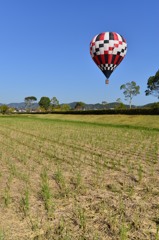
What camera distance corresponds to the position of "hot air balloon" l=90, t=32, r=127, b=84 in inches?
1378

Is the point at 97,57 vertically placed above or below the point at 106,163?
above

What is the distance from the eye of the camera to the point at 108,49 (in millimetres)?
35000

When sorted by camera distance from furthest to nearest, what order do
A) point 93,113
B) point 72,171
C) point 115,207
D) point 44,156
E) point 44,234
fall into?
point 93,113 → point 44,156 → point 72,171 → point 115,207 → point 44,234

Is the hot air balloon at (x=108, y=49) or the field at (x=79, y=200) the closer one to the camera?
the field at (x=79, y=200)

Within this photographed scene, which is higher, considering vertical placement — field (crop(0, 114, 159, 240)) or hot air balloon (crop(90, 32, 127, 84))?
hot air balloon (crop(90, 32, 127, 84))

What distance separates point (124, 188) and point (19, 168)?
186 inches

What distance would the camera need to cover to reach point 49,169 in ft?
34.7

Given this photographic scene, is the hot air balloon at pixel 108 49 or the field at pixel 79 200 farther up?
the hot air balloon at pixel 108 49

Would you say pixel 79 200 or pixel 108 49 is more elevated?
pixel 108 49

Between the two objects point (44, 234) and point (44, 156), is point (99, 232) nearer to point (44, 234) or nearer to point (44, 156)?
point (44, 234)

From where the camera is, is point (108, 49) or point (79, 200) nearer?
point (79, 200)

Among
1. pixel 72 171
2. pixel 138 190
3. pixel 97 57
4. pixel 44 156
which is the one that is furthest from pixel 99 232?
pixel 97 57

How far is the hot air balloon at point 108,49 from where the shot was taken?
115 feet

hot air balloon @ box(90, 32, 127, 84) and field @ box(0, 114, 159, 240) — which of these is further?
hot air balloon @ box(90, 32, 127, 84)
